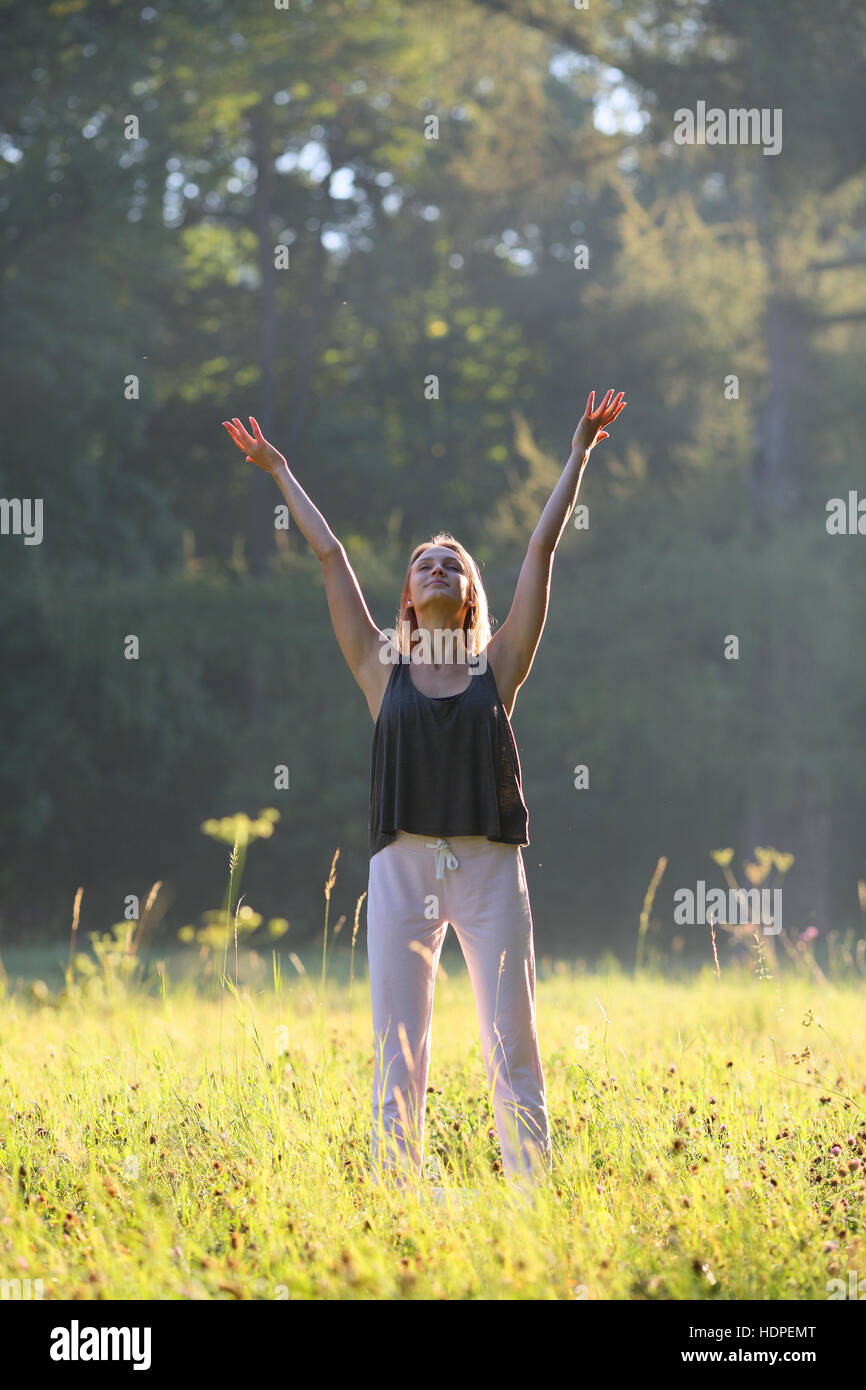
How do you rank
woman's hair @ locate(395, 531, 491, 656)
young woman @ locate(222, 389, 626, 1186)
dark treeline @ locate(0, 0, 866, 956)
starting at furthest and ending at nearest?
dark treeline @ locate(0, 0, 866, 956)
woman's hair @ locate(395, 531, 491, 656)
young woman @ locate(222, 389, 626, 1186)

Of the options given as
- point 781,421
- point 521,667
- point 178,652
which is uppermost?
point 781,421

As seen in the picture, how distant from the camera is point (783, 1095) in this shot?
4371mm

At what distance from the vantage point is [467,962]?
3449 millimetres

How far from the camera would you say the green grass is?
2889 millimetres

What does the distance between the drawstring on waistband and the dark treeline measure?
44.5ft

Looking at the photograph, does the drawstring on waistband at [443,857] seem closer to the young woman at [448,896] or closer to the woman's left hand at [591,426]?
the young woman at [448,896]

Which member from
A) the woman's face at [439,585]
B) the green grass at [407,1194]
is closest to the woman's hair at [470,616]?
the woman's face at [439,585]

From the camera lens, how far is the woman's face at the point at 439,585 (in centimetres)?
375

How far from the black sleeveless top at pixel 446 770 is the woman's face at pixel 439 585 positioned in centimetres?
27

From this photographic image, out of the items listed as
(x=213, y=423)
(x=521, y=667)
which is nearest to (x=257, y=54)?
(x=213, y=423)

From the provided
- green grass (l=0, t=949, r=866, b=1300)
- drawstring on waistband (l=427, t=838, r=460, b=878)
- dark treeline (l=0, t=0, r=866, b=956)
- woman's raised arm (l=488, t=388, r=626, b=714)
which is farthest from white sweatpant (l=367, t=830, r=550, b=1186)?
dark treeline (l=0, t=0, r=866, b=956)

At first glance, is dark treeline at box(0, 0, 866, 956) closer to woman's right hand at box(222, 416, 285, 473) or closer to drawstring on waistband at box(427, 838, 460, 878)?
woman's right hand at box(222, 416, 285, 473)

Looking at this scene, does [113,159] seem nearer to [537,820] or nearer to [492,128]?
[492,128]

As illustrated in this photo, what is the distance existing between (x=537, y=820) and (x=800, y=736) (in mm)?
3579
